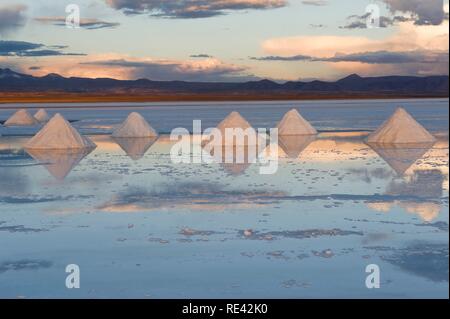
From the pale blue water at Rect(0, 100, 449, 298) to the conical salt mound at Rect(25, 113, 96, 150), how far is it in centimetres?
430

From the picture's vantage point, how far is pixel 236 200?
384 inches

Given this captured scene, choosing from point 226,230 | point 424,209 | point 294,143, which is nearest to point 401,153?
point 294,143

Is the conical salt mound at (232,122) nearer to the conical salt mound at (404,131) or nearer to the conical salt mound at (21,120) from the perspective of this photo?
the conical salt mound at (404,131)

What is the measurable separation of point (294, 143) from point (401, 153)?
4812mm

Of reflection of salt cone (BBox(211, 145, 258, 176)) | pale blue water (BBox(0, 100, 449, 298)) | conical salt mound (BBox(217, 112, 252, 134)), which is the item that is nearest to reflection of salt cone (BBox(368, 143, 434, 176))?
pale blue water (BBox(0, 100, 449, 298))

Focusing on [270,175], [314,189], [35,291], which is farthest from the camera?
[270,175]

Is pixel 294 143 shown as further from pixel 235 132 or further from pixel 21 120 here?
pixel 21 120

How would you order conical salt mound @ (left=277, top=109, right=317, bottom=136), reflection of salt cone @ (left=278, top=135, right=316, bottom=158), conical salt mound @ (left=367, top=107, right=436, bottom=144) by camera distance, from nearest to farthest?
reflection of salt cone @ (left=278, top=135, right=316, bottom=158) < conical salt mound @ (left=367, top=107, right=436, bottom=144) < conical salt mound @ (left=277, top=109, right=317, bottom=136)

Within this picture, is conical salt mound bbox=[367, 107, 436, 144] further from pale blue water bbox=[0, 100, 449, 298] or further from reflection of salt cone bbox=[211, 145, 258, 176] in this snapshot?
pale blue water bbox=[0, 100, 449, 298]

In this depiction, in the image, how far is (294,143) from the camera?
20125mm

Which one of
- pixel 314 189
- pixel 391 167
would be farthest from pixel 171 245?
pixel 391 167

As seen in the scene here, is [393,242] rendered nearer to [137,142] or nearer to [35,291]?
[35,291]

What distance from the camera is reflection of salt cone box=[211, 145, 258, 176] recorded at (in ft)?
44.6
